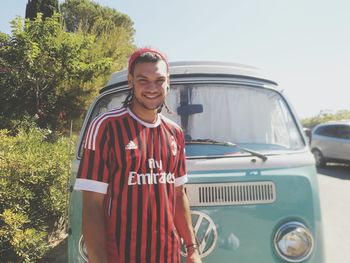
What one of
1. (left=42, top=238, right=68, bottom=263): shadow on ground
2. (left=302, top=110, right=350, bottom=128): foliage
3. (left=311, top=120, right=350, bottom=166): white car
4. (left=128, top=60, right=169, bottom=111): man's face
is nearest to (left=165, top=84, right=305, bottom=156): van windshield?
(left=128, top=60, right=169, bottom=111): man's face

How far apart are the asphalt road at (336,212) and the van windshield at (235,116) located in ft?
3.60

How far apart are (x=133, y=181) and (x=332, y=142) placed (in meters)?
13.9

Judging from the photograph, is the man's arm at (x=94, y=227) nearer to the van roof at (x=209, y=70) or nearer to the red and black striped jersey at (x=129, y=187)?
the red and black striped jersey at (x=129, y=187)

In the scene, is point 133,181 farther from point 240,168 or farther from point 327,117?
point 327,117

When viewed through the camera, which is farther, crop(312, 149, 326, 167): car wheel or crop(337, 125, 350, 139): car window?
crop(312, 149, 326, 167): car wheel

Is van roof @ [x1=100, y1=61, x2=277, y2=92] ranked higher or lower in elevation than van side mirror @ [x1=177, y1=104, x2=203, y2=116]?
higher

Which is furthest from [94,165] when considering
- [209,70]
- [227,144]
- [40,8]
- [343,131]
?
[343,131]

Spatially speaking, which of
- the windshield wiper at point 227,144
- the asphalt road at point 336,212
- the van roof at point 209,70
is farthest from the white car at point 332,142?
the windshield wiper at point 227,144

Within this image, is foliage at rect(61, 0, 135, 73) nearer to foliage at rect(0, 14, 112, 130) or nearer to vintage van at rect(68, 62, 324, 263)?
foliage at rect(0, 14, 112, 130)

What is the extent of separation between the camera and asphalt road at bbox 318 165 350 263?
5215 mm

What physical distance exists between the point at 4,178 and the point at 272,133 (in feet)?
9.56

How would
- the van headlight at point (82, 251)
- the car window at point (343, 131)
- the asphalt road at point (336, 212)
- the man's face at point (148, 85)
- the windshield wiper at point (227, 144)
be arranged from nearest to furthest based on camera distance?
1. the man's face at point (148, 85)
2. the van headlight at point (82, 251)
3. the windshield wiper at point (227, 144)
4. the asphalt road at point (336, 212)
5. the car window at point (343, 131)

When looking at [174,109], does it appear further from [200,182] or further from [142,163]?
[142,163]

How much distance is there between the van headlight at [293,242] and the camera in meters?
2.25
